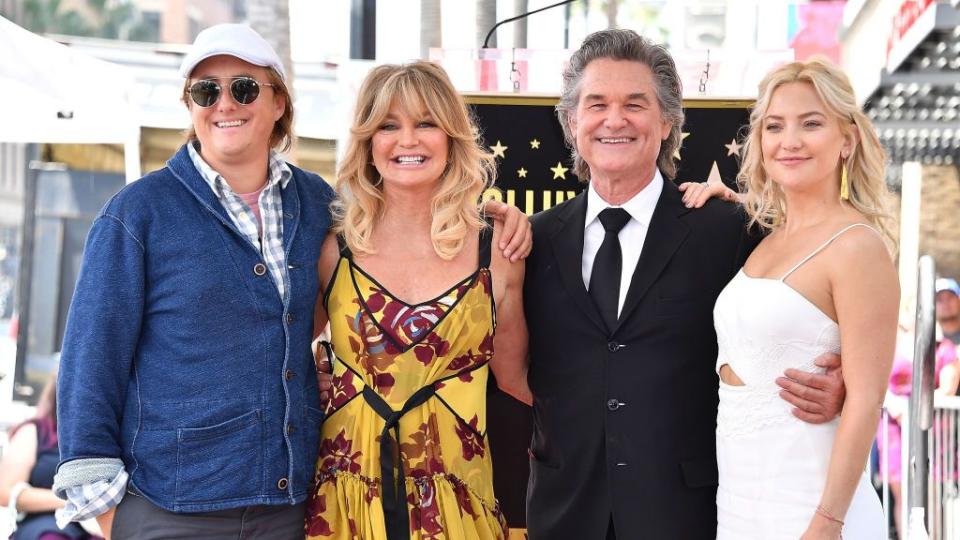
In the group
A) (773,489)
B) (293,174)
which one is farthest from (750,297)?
(293,174)

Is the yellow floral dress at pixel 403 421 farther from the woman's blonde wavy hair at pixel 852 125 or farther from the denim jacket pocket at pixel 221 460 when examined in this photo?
the woman's blonde wavy hair at pixel 852 125

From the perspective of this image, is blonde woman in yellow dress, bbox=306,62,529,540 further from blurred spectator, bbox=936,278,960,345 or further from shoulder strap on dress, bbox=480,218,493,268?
blurred spectator, bbox=936,278,960,345

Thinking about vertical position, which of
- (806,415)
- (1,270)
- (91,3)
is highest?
(91,3)

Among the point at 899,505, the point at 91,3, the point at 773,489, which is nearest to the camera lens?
the point at 773,489

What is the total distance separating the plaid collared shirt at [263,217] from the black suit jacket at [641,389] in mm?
802

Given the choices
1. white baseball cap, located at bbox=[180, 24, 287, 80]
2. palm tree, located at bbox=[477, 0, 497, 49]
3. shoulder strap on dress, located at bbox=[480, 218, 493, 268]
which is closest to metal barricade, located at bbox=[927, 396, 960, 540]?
palm tree, located at bbox=[477, 0, 497, 49]

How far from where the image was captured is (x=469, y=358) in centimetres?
314

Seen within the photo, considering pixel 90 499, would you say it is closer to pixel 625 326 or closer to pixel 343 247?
pixel 343 247

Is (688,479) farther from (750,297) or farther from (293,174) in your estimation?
(293,174)

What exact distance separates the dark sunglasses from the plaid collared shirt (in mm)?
145

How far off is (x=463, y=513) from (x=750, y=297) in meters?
0.97

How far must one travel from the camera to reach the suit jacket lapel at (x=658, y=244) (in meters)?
3.19

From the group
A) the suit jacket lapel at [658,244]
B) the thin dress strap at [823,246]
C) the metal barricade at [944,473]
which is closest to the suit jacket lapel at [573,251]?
the suit jacket lapel at [658,244]

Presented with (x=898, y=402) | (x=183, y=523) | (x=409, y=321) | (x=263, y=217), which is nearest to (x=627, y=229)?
(x=409, y=321)
